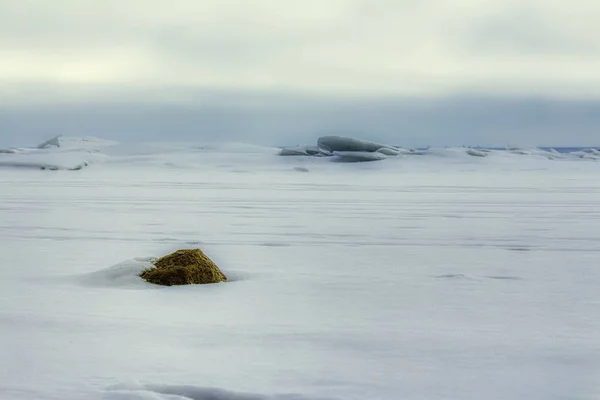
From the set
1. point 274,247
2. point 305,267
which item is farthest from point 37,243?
point 305,267

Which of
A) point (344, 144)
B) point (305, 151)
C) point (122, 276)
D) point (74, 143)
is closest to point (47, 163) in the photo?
point (305, 151)

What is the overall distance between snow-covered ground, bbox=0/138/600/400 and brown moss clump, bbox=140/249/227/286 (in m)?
0.12

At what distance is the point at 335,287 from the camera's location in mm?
5812

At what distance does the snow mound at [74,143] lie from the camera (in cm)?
5199

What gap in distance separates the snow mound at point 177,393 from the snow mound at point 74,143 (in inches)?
1920

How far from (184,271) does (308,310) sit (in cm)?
137

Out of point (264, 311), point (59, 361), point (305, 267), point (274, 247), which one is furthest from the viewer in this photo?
point (274, 247)

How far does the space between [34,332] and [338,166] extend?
3167 cm

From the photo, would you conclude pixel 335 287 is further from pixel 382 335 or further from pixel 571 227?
pixel 571 227

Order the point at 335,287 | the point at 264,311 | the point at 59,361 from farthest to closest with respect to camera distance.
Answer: the point at 335,287 < the point at 264,311 < the point at 59,361

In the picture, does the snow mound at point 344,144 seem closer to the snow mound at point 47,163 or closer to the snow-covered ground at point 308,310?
the snow mound at point 47,163

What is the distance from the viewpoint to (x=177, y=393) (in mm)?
3225

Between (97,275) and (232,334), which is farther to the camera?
(97,275)

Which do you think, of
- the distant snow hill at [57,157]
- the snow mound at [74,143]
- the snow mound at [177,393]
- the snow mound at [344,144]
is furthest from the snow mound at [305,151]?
the snow mound at [177,393]
